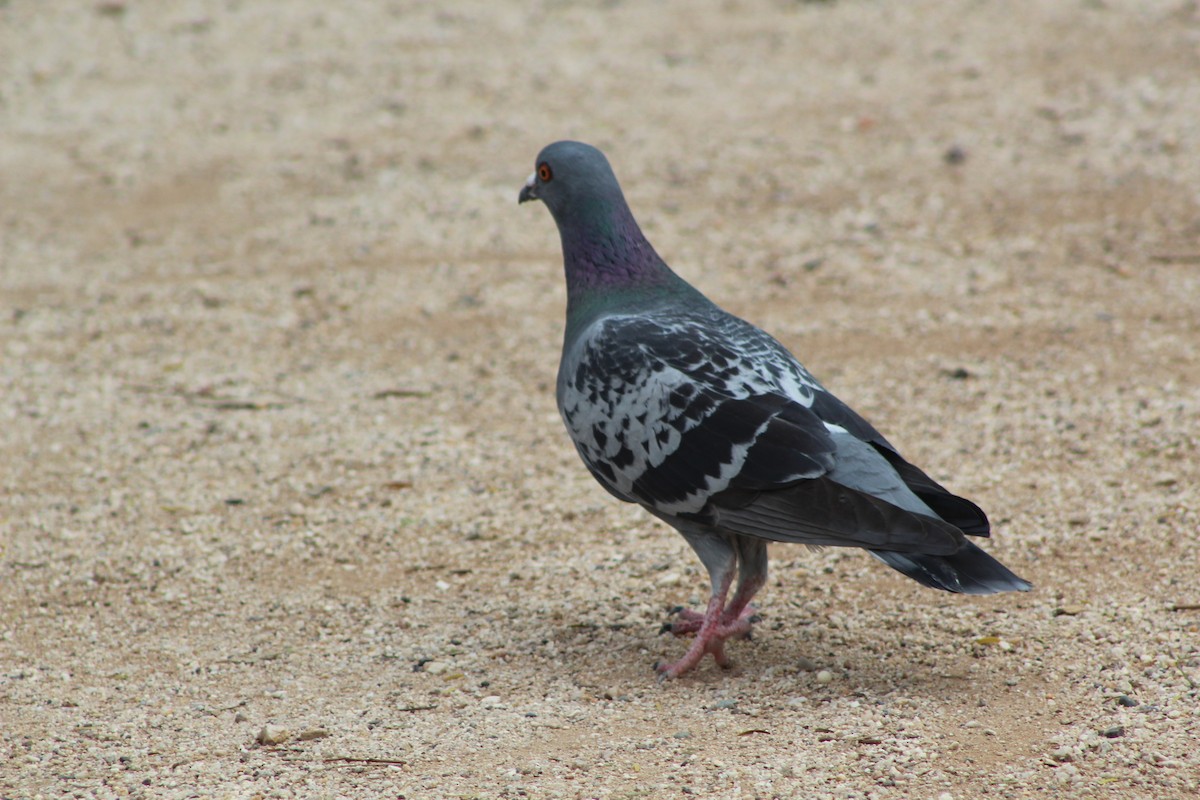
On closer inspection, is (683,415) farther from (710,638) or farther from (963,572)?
(963,572)

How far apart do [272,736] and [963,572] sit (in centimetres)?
234

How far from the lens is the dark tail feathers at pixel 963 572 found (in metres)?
4.15

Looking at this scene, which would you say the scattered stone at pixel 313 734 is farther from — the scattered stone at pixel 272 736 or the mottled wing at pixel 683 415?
the mottled wing at pixel 683 415

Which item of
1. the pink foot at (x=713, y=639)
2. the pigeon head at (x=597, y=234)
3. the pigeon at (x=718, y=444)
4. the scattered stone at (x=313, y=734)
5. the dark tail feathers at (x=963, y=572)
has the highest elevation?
the pigeon head at (x=597, y=234)

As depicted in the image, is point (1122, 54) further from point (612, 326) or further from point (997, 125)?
point (612, 326)

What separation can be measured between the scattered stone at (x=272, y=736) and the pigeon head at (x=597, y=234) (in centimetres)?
203

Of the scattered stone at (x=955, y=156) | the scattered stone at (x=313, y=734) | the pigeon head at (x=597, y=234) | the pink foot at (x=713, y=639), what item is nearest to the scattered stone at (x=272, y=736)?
the scattered stone at (x=313, y=734)

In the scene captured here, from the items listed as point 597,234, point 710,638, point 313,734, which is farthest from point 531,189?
point 313,734

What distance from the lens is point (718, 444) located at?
449 cm

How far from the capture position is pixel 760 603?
17.4 feet

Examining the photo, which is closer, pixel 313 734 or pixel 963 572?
pixel 963 572

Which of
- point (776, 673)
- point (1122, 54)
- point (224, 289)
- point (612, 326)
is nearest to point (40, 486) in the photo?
point (224, 289)

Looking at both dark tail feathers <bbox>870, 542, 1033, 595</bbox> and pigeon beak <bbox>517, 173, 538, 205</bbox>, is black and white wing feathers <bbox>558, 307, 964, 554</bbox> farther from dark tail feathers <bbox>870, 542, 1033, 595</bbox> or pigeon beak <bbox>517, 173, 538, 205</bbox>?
pigeon beak <bbox>517, 173, 538, 205</bbox>

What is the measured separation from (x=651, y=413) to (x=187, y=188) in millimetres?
6728
